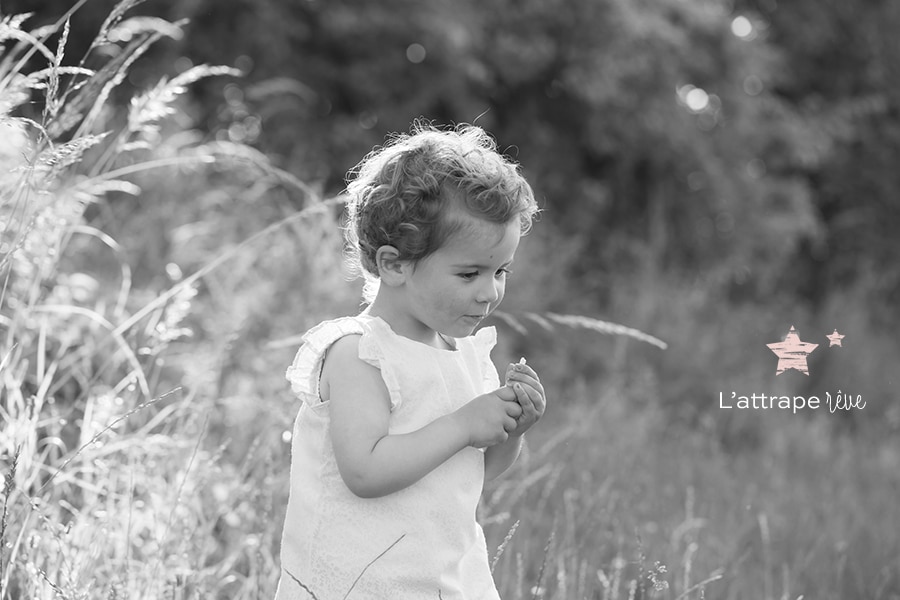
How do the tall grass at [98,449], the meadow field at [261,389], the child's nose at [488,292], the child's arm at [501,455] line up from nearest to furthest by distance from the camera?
1. the child's nose at [488,292]
2. the child's arm at [501,455]
3. the tall grass at [98,449]
4. the meadow field at [261,389]

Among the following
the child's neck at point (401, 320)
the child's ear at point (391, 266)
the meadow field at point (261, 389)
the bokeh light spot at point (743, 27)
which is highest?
the bokeh light spot at point (743, 27)

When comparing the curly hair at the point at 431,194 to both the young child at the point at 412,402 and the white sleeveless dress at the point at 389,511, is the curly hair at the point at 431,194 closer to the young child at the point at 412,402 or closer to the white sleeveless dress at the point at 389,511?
the young child at the point at 412,402

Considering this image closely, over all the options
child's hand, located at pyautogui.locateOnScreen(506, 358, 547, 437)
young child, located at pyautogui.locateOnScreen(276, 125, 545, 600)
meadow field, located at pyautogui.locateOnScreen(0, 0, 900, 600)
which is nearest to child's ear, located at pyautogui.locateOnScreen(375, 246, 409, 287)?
young child, located at pyautogui.locateOnScreen(276, 125, 545, 600)

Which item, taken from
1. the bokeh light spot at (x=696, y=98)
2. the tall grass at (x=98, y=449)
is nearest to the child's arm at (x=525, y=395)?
the tall grass at (x=98, y=449)

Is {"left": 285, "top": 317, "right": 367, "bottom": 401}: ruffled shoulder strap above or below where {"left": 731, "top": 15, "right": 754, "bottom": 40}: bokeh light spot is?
below

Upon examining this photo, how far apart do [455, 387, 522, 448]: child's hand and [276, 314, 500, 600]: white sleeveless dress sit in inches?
4.1

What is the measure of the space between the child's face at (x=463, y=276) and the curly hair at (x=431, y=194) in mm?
18

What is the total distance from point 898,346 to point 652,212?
83.9 inches

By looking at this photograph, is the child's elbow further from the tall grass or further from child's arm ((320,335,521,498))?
the tall grass

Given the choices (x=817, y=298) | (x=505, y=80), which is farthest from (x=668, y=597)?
(x=817, y=298)

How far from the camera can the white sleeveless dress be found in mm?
1868

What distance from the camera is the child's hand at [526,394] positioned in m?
1.85

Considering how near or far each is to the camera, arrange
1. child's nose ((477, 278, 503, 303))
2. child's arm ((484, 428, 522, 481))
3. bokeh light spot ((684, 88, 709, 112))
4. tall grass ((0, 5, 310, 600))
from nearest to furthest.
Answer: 1. child's nose ((477, 278, 503, 303))
2. child's arm ((484, 428, 522, 481))
3. tall grass ((0, 5, 310, 600))
4. bokeh light spot ((684, 88, 709, 112))

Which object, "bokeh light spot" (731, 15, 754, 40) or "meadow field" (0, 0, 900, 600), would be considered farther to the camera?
"bokeh light spot" (731, 15, 754, 40)
